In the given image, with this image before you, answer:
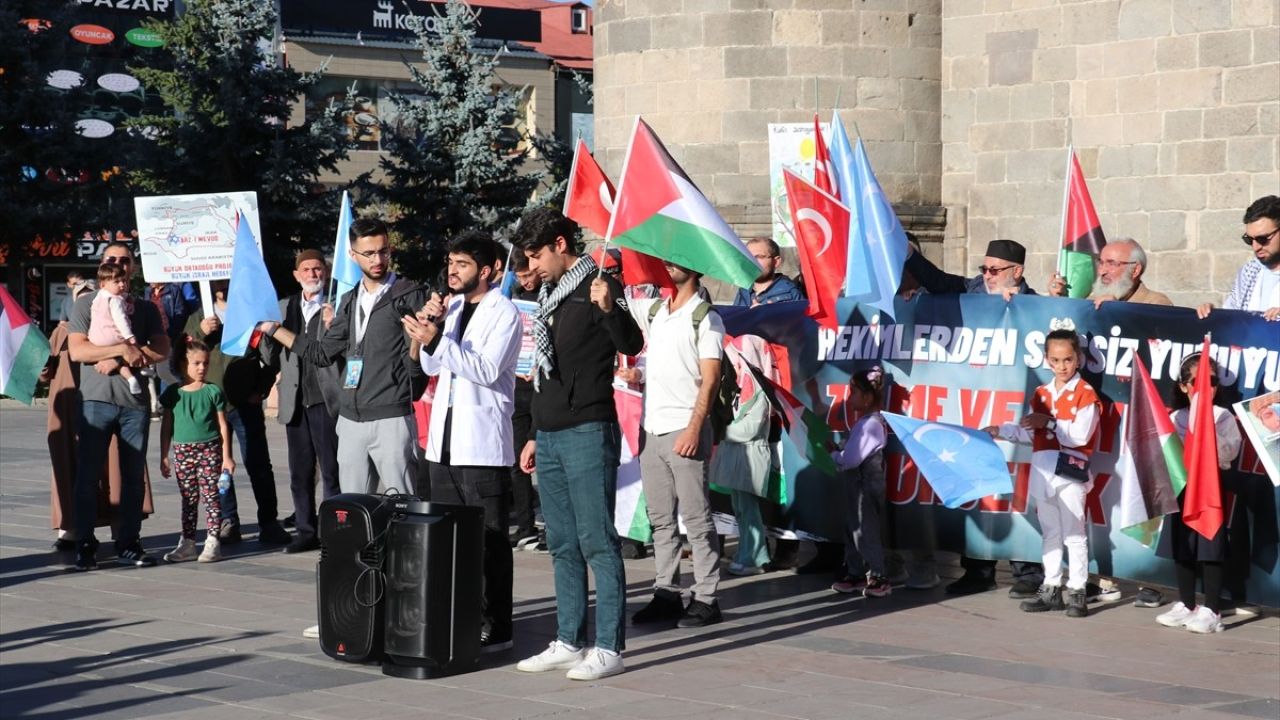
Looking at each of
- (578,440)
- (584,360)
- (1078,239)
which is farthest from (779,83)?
(578,440)

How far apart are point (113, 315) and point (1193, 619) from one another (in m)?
6.65

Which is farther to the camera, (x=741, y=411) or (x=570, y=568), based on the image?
(x=741, y=411)

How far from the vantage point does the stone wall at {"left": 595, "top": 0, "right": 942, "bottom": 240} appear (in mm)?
16688

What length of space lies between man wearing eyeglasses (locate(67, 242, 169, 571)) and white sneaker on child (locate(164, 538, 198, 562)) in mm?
124

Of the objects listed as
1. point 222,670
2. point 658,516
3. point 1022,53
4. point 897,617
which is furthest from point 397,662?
point 1022,53

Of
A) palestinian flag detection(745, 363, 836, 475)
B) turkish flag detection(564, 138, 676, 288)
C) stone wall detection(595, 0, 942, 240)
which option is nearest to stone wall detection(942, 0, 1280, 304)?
stone wall detection(595, 0, 942, 240)

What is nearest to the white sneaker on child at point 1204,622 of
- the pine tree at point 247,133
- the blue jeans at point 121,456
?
the blue jeans at point 121,456

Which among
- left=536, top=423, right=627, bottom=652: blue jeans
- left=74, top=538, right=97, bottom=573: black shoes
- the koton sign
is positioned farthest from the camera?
the koton sign

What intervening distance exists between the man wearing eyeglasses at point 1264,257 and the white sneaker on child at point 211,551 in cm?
609

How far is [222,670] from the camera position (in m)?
7.95

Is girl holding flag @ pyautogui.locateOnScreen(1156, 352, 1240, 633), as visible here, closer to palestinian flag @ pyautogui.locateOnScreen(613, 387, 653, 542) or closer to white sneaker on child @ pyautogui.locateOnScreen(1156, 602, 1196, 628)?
white sneaker on child @ pyautogui.locateOnScreen(1156, 602, 1196, 628)

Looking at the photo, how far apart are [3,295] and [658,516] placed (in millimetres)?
4106

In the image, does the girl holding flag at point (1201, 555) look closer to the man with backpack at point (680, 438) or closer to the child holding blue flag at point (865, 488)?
the child holding blue flag at point (865, 488)

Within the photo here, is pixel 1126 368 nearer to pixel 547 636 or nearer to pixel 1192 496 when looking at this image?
pixel 1192 496
